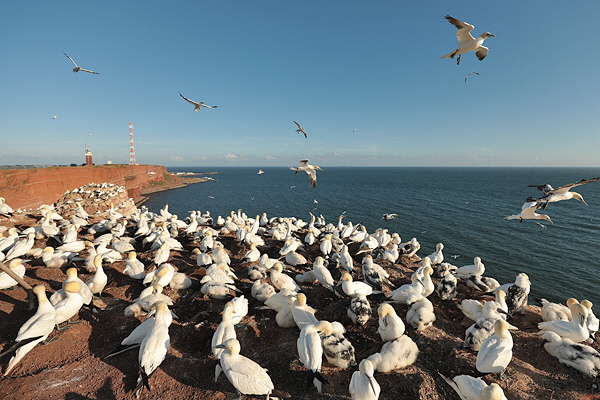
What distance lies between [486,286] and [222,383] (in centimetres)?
968

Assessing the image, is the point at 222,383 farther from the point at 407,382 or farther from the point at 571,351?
the point at 571,351

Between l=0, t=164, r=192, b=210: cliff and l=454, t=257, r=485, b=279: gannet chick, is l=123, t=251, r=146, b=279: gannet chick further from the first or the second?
l=0, t=164, r=192, b=210: cliff

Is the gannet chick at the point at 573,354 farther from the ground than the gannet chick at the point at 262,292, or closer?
closer

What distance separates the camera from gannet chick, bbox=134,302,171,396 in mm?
4787

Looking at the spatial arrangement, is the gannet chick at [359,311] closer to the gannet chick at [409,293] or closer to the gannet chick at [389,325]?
the gannet chick at [389,325]

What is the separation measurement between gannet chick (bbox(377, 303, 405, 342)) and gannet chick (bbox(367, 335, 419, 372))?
0.25 meters

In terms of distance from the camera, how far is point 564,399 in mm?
4957

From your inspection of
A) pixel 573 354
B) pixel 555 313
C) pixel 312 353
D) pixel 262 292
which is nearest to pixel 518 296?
pixel 555 313

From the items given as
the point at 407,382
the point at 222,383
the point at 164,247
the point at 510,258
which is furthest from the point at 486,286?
the point at 510,258

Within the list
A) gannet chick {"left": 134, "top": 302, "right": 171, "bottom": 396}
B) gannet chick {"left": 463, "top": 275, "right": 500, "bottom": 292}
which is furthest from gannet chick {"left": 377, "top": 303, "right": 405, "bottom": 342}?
gannet chick {"left": 463, "top": 275, "right": 500, "bottom": 292}

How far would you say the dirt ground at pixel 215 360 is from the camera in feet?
16.0

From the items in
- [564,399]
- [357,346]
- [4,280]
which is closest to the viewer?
[564,399]

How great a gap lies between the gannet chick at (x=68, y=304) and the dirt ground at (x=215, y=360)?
0.37m

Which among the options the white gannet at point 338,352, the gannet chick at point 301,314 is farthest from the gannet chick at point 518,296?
the gannet chick at point 301,314
